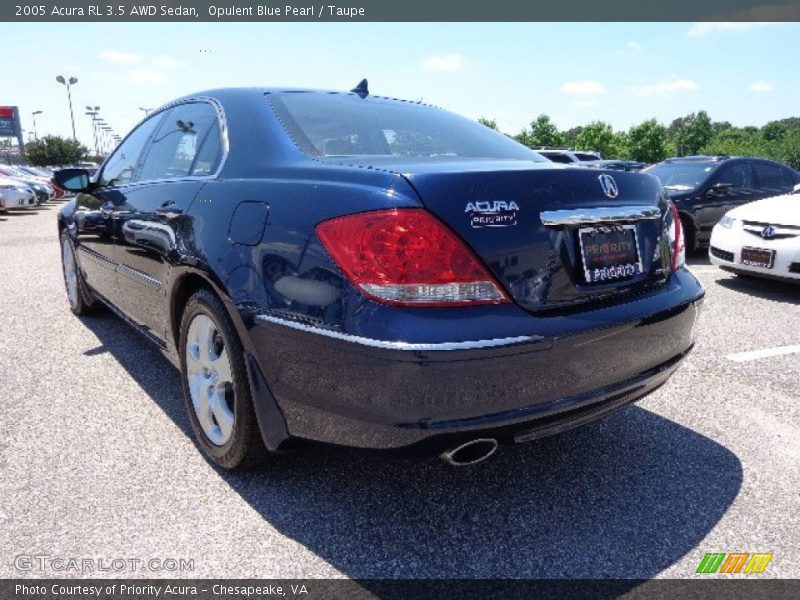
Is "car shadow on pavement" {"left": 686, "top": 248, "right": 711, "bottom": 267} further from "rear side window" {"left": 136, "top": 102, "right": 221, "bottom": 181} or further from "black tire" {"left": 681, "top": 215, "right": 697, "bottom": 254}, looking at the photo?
"rear side window" {"left": 136, "top": 102, "right": 221, "bottom": 181}

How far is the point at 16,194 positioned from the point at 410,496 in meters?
19.0

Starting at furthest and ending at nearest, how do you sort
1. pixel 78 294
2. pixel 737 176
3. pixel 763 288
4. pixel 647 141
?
1. pixel 647 141
2. pixel 737 176
3. pixel 763 288
4. pixel 78 294

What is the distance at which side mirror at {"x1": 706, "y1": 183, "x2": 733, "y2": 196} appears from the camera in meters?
7.95

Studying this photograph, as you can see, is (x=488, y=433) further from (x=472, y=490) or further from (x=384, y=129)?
(x=384, y=129)

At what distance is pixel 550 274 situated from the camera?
1855 mm

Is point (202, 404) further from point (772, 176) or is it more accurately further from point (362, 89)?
point (772, 176)

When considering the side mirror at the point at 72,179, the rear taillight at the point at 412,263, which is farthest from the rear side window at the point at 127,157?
the rear taillight at the point at 412,263

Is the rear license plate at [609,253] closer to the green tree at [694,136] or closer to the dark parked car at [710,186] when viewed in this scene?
the dark parked car at [710,186]

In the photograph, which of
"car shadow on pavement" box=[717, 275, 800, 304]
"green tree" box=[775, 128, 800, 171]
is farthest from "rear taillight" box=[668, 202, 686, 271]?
"green tree" box=[775, 128, 800, 171]

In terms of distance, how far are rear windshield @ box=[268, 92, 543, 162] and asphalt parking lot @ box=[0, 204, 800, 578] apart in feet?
4.03

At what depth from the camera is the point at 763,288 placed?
244 inches

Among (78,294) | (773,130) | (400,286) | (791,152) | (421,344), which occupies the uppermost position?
(773,130)

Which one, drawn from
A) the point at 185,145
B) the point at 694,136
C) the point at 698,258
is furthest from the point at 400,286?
the point at 694,136

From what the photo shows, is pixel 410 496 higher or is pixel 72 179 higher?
pixel 72 179
